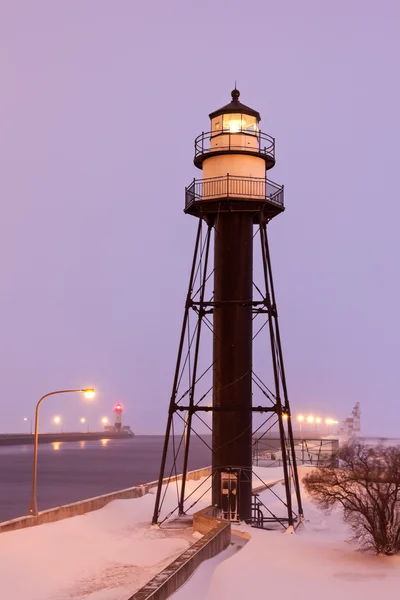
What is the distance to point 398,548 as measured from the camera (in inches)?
1027

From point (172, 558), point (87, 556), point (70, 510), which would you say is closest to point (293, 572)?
point (172, 558)

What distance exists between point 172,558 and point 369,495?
683cm

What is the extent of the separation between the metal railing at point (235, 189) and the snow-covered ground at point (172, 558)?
13.9 meters

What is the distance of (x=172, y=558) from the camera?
27.4 m

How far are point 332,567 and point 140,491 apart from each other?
21455mm

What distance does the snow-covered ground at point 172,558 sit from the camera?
21.6 m

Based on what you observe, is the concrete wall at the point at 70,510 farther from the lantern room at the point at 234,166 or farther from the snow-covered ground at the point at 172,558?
the lantern room at the point at 234,166

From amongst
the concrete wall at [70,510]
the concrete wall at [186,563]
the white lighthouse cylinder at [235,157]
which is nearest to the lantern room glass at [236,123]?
the white lighthouse cylinder at [235,157]

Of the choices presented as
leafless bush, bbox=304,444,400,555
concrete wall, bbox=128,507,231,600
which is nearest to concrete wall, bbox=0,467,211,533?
concrete wall, bbox=128,507,231,600

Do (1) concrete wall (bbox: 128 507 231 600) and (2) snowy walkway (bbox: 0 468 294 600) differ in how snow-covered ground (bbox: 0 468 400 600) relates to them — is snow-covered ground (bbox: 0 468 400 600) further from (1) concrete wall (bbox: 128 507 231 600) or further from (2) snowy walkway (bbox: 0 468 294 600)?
(1) concrete wall (bbox: 128 507 231 600)

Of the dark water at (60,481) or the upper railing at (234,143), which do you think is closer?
the upper railing at (234,143)

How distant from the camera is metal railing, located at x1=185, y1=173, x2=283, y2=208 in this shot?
35.4 metres

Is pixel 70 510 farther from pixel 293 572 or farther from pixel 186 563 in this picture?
pixel 186 563

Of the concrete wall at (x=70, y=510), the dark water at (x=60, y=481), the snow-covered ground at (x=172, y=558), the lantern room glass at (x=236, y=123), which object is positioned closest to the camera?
the snow-covered ground at (x=172, y=558)
